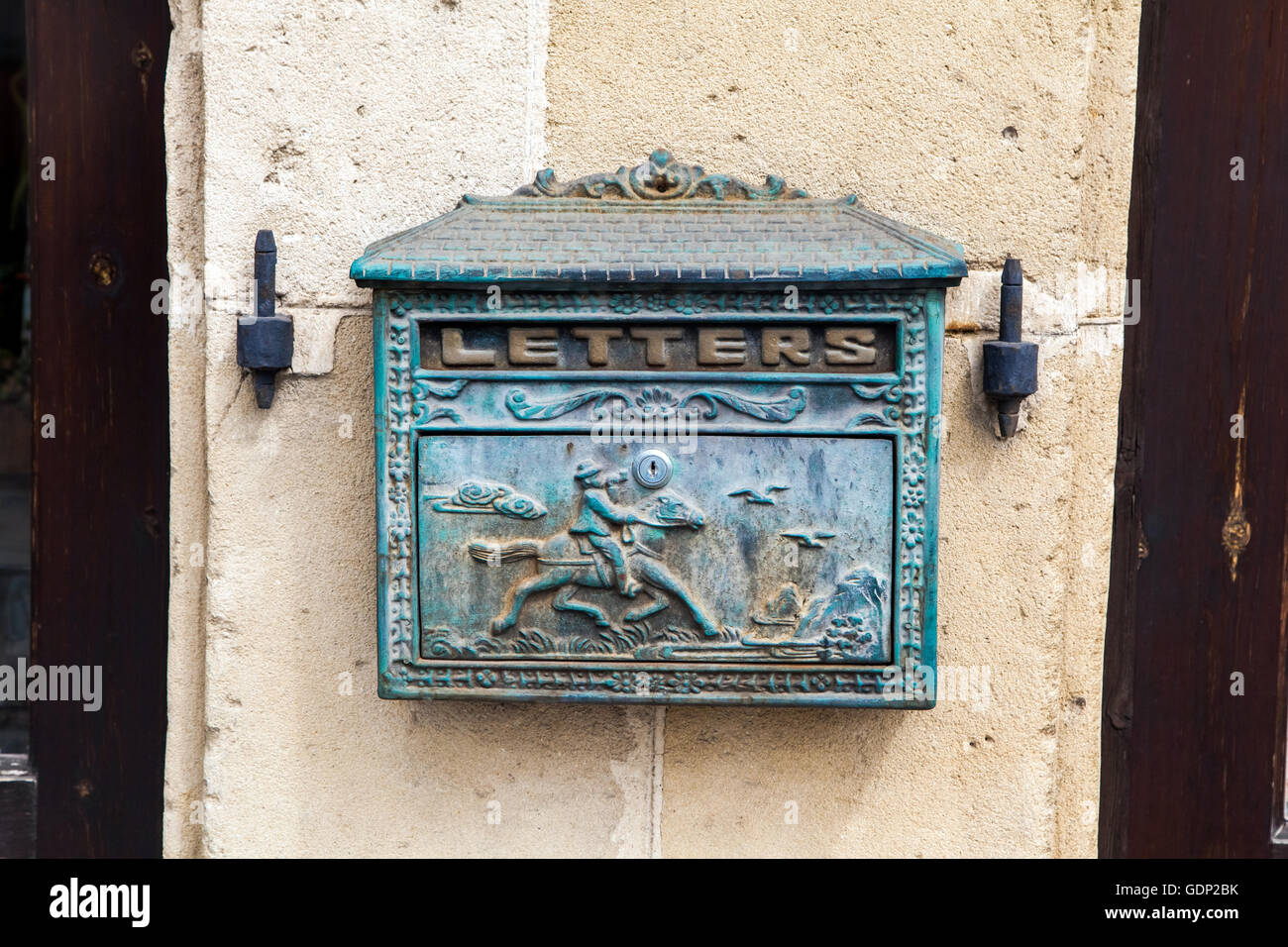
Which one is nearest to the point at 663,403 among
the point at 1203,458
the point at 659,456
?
the point at 659,456

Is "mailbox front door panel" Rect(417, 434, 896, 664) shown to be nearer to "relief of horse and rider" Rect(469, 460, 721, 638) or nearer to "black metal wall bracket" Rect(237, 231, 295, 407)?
"relief of horse and rider" Rect(469, 460, 721, 638)

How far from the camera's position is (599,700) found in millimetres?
1479

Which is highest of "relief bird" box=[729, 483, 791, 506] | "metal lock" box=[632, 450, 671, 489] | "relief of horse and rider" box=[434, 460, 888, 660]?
"metal lock" box=[632, 450, 671, 489]

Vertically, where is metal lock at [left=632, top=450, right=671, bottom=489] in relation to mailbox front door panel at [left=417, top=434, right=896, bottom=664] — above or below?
above

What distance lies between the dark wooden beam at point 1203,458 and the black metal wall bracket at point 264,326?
1308 millimetres

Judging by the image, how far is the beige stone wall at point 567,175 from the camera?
156cm

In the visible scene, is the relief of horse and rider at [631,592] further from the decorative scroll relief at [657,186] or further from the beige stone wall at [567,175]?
the decorative scroll relief at [657,186]

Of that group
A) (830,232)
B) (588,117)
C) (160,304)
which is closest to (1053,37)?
(830,232)

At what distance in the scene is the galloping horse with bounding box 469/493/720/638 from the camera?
4.71 ft

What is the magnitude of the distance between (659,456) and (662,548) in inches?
4.8

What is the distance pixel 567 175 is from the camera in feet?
5.20

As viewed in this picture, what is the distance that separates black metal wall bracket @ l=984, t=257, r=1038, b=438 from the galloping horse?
0.47m

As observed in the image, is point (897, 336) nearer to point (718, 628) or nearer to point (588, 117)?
point (718, 628)

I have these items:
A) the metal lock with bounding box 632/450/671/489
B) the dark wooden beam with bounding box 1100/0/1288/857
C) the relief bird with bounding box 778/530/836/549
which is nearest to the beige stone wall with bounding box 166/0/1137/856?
the dark wooden beam with bounding box 1100/0/1288/857
